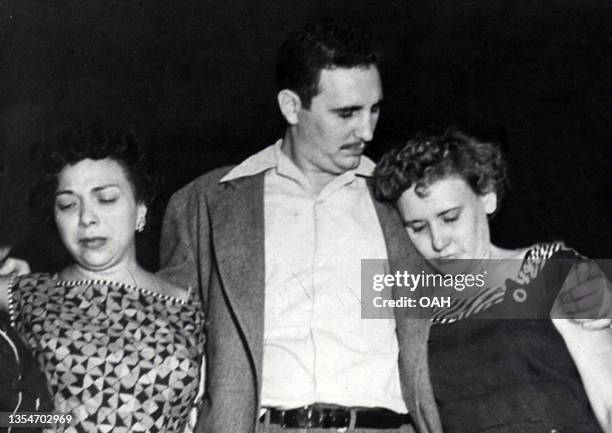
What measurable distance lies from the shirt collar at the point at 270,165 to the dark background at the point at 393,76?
196mm

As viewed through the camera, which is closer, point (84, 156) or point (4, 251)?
point (84, 156)

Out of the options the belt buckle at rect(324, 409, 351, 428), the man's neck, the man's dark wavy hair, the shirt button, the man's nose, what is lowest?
the belt buckle at rect(324, 409, 351, 428)

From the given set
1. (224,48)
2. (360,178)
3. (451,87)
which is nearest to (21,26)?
(224,48)

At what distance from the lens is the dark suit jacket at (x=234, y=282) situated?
1.78m

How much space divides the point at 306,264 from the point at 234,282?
19 centimetres

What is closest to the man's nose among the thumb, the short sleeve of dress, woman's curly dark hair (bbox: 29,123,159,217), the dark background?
the dark background

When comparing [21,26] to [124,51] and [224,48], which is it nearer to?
[124,51]

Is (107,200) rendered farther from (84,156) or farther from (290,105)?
(290,105)

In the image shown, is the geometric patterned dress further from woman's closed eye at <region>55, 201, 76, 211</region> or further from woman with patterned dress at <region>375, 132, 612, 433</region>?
woman with patterned dress at <region>375, 132, 612, 433</region>

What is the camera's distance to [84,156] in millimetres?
1887

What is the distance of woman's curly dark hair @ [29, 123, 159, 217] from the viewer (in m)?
1.89

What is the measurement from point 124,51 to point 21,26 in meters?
0.30

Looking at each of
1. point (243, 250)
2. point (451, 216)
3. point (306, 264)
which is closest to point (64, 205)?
point (243, 250)

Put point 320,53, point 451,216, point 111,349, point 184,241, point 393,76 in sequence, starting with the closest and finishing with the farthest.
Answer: point 111,349 → point 451,216 → point 184,241 → point 320,53 → point 393,76
